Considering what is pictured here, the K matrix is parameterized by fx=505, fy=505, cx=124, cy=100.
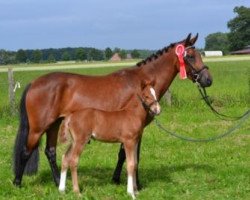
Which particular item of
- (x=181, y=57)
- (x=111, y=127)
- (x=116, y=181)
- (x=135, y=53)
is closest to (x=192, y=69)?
(x=181, y=57)

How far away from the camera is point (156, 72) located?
24.6 ft

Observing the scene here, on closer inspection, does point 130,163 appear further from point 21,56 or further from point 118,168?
point 21,56

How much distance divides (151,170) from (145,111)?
7.24ft

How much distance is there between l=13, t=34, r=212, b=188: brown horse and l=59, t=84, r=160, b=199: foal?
43cm

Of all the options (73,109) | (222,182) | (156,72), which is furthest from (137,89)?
(222,182)

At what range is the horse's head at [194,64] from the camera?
743 centimetres

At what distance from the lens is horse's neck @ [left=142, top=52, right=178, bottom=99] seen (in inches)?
294

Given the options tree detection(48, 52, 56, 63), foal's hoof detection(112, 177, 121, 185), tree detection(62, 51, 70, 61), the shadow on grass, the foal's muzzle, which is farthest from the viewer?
tree detection(62, 51, 70, 61)

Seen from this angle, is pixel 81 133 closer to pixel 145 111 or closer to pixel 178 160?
pixel 145 111

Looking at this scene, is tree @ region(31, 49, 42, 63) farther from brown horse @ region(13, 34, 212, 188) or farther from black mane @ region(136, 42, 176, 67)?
black mane @ region(136, 42, 176, 67)

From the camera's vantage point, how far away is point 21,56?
112250mm

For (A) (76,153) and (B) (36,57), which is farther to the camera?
(B) (36,57)

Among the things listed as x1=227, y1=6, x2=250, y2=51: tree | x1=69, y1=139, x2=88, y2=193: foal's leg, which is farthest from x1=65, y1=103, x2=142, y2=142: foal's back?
x1=227, y1=6, x2=250, y2=51: tree

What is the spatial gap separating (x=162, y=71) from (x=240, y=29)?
4627 inches
